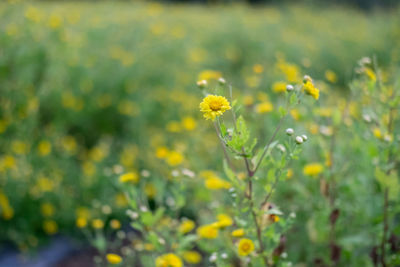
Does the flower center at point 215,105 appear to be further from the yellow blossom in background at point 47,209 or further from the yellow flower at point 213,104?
the yellow blossom in background at point 47,209

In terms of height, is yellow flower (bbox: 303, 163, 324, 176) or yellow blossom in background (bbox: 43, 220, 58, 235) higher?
yellow flower (bbox: 303, 163, 324, 176)

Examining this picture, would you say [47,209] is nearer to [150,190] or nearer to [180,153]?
[150,190]

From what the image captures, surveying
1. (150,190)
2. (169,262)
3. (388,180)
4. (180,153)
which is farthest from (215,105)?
(150,190)

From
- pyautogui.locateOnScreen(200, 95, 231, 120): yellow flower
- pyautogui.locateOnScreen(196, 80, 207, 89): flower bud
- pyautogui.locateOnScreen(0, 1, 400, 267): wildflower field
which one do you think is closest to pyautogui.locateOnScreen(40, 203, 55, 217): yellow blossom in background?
pyautogui.locateOnScreen(0, 1, 400, 267): wildflower field

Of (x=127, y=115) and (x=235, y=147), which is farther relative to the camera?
(x=127, y=115)

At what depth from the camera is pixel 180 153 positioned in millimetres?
2119

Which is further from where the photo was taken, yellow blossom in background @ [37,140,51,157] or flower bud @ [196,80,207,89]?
yellow blossom in background @ [37,140,51,157]

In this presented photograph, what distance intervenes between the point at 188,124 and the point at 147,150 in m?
0.89

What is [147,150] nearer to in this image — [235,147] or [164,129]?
[164,129]

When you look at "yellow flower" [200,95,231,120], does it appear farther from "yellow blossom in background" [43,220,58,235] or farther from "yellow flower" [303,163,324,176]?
"yellow blossom in background" [43,220,58,235]

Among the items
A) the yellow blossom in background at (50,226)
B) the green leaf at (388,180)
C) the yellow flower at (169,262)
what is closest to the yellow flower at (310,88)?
the green leaf at (388,180)

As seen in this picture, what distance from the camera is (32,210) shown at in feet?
9.02

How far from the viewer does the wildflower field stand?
1521 mm

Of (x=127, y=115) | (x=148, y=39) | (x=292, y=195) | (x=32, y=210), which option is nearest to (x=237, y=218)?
(x=292, y=195)
